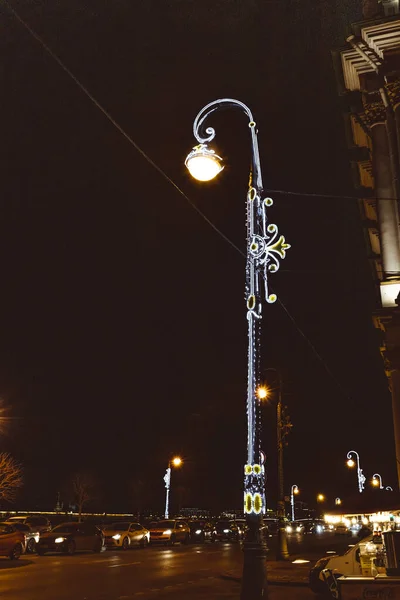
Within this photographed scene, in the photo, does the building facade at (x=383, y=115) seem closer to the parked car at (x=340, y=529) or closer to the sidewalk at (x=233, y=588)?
the sidewalk at (x=233, y=588)

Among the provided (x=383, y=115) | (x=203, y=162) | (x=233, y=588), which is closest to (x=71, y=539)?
(x=233, y=588)

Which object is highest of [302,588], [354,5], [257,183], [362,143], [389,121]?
[354,5]

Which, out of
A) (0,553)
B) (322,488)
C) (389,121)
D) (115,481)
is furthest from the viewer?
(322,488)

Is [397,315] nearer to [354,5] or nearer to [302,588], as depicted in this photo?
[302,588]

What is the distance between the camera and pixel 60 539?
2825cm

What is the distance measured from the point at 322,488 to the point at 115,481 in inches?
1267

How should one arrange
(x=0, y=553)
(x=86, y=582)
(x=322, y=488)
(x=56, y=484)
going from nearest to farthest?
1. (x=86, y=582)
2. (x=0, y=553)
3. (x=56, y=484)
4. (x=322, y=488)

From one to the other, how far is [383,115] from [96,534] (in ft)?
74.7

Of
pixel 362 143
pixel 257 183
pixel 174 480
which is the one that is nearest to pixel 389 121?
pixel 362 143

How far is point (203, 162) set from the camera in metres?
10.1

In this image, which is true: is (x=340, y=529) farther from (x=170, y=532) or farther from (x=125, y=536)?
(x=125, y=536)

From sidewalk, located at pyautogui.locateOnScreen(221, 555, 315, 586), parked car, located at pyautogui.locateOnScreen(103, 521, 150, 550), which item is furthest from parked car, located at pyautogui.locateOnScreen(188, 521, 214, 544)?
sidewalk, located at pyautogui.locateOnScreen(221, 555, 315, 586)

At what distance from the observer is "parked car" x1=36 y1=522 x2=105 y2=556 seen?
2811 cm

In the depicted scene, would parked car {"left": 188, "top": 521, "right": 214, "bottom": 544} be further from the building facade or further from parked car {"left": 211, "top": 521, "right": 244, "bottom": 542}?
the building facade
